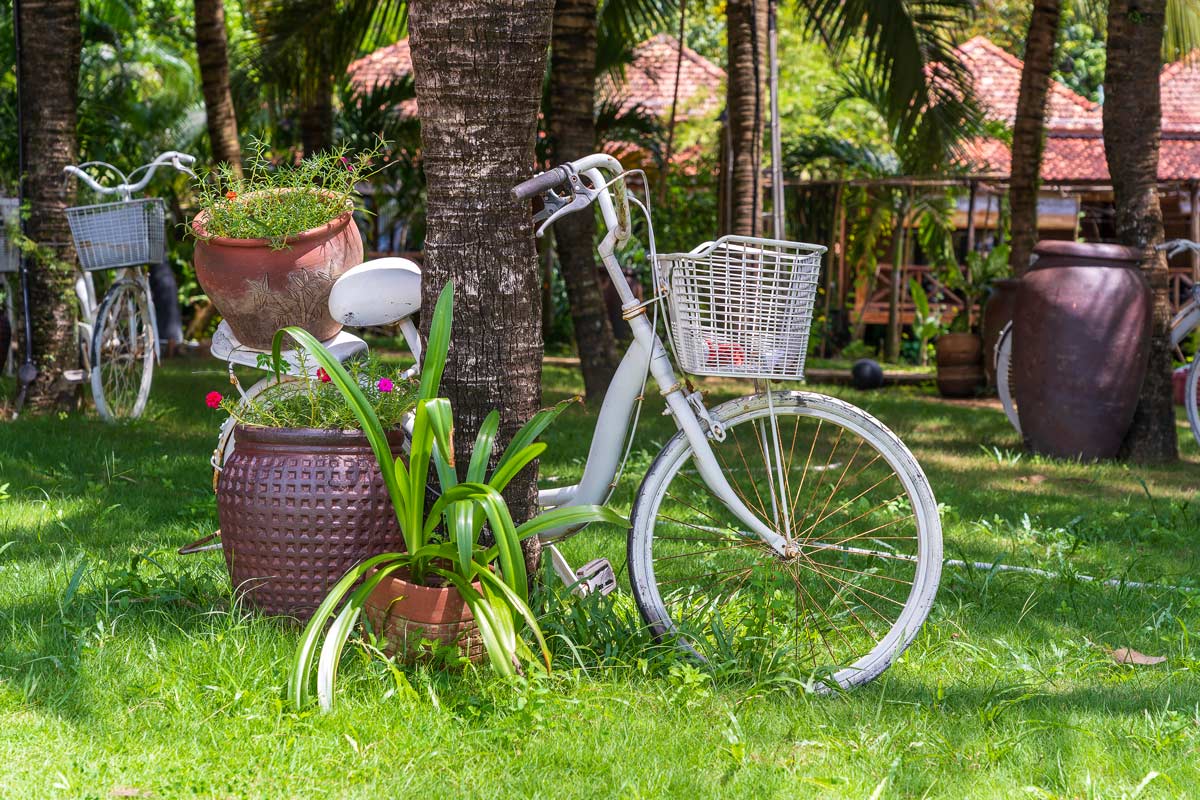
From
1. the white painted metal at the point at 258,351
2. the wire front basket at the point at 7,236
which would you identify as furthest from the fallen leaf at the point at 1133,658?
the wire front basket at the point at 7,236

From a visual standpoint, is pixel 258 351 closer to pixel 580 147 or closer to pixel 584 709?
pixel 584 709

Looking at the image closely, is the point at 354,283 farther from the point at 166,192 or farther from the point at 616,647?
the point at 166,192

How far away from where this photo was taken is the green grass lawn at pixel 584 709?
253cm

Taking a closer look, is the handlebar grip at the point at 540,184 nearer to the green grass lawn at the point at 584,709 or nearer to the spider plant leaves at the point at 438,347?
the spider plant leaves at the point at 438,347

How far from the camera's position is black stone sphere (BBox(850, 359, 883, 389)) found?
12055 millimetres

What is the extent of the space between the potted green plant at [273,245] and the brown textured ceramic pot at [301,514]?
612 millimetres

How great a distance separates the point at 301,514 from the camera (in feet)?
10.1

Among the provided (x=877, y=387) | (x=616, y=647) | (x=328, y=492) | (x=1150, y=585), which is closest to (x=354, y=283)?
(x=328, y=492)

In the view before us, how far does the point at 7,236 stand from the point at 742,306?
6032mm

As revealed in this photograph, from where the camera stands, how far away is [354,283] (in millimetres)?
3504

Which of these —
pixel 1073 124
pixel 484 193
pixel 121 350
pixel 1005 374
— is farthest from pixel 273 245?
pixel 1073 124

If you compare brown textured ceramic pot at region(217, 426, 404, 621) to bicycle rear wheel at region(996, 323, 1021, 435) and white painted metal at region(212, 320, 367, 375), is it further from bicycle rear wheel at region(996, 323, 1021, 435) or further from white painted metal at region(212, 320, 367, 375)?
bicycle rear wheel at region(996, 323, 1021, 435)

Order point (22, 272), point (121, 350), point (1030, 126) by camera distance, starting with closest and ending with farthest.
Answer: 1. point (22, 272)
2. point (121, 350)
3. point (1030, 126)

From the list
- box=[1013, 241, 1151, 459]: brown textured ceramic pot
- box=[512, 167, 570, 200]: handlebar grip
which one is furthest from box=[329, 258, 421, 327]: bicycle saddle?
box=[1013, 241, 1151, 459]: brown textured ceramic pot
